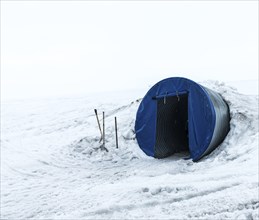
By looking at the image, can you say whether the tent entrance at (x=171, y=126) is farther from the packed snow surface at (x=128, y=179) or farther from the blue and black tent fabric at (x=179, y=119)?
the packed snow surface at (x=128, y=179)

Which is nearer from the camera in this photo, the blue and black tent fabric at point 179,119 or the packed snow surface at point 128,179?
the packed snow surface at point 128,179

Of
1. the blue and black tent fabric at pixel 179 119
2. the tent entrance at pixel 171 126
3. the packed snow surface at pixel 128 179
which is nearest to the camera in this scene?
the packed snow surface at pixel 128 179

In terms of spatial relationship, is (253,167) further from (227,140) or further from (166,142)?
(166,142)

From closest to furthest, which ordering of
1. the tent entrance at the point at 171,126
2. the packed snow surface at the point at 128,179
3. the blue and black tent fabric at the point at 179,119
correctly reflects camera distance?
the packed snow surface at the point at 128,179
the blue and black tent fabric at the point at 179,119
the tent entrance at the point at 171,126

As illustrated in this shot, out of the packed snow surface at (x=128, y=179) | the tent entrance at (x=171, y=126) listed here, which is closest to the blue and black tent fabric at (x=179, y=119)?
the tent entrance at (x=171, y=126)

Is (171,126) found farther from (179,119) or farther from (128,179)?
(128,179)

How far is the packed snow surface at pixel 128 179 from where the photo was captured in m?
4.91

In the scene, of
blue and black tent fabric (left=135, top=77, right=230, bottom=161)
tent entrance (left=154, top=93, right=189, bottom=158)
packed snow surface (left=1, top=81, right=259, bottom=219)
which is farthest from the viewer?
tent entrance (left=154, top=93, right=189, bottom=158)

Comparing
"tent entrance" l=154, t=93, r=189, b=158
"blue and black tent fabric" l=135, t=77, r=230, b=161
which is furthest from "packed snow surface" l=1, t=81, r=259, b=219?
Answer: "tent entrance" l=154, t=93, r=189, b=158

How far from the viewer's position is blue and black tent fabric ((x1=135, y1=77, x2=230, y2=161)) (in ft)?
26.7

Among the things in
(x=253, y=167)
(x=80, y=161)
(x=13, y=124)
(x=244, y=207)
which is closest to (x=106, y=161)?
(x=80, y=161)

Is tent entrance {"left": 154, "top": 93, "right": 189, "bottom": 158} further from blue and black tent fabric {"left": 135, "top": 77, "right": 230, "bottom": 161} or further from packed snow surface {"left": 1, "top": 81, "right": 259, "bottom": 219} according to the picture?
packed snow surface {"left": 1, "top": 81, "right": 259, "bottom": 219}

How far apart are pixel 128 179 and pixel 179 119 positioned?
4.30m

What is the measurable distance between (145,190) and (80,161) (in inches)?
154
